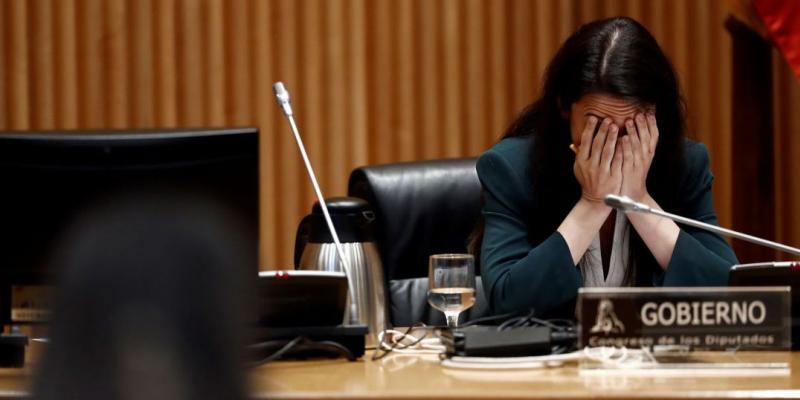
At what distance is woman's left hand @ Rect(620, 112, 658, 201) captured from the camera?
2135mm

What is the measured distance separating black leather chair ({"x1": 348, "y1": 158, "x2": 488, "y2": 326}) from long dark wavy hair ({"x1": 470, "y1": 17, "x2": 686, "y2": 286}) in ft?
0.36

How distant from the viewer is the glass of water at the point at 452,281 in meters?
1.80

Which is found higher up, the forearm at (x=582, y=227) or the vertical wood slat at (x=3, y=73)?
the vertical wood slat at (x=3, y=73)

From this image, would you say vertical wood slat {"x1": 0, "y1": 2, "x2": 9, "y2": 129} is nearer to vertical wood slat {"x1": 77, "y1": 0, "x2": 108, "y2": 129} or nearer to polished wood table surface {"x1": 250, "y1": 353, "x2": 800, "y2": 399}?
vertical wood slat {"x1": 77, "y1": 0, "x2": 108, "y2": 129}

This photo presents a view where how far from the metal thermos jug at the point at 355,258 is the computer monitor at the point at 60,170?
415 mm

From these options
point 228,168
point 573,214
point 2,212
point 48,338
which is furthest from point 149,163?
point 573,214

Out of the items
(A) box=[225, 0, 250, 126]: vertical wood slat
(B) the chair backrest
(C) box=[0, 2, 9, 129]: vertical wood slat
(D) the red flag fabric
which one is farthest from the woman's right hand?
(C) box=[0, 2, 9, 129]: vertical wood slat

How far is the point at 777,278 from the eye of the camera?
1.70 meters

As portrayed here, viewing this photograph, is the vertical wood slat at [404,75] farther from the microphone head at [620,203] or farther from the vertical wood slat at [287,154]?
the microphone head at [620,203]

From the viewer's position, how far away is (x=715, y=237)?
2.22 meters

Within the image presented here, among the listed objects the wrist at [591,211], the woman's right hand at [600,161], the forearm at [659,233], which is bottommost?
the forearm at [659,233]

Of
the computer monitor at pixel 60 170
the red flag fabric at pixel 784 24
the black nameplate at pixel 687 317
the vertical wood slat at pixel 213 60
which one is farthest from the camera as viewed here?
the vertical wood slat at pixel 213 60

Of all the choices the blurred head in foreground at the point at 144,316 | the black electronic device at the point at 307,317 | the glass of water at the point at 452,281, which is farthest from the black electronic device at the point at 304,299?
the blurred head in foreground at the point at 144,316

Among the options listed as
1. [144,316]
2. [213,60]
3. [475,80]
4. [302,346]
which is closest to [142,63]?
[213,60]
